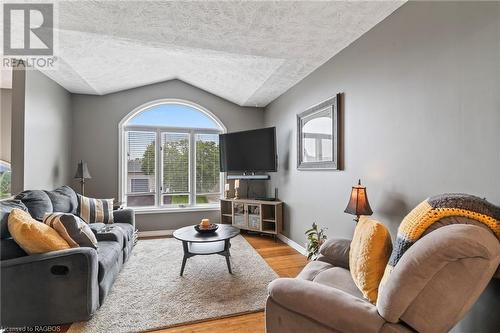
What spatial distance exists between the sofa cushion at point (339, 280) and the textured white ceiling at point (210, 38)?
6.76 ft

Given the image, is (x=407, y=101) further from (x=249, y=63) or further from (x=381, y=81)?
(x=249, y=63)

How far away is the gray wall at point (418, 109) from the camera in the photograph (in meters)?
1.37

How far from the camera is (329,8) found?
189 centimetres

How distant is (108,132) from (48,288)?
10.1 feet

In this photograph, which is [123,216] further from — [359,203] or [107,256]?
[359,203]

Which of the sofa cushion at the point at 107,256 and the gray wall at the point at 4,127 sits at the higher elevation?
the gray wall at the point at 4,127

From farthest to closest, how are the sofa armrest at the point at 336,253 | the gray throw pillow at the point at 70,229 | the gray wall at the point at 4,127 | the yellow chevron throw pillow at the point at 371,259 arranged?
the gray wall at the point at 4,127 < the gray throw pillow at the point at 70,229 < the sofa armrest at the point at 336,253 < the yellow chevron throw pillow at the point at 371,259

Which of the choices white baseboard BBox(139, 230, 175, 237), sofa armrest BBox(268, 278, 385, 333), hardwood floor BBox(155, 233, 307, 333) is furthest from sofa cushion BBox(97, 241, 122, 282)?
white baseboard BBox(139, 230, 175, 237)

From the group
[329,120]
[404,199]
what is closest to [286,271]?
[404,199]

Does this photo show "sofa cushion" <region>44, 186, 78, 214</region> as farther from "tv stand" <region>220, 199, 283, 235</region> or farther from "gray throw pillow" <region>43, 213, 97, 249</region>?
"tv stand" <region>220, 199, 283, 235</region>

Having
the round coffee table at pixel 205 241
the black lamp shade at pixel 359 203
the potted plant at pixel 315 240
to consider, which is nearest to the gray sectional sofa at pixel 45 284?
the round coffee table at pixel 205 241

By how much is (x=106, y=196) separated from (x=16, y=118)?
181 centimetres

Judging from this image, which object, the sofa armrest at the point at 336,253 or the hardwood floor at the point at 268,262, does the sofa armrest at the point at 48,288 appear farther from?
the sofa armrest at the point at 336,253

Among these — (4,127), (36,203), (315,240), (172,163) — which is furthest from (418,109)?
(4,127)
